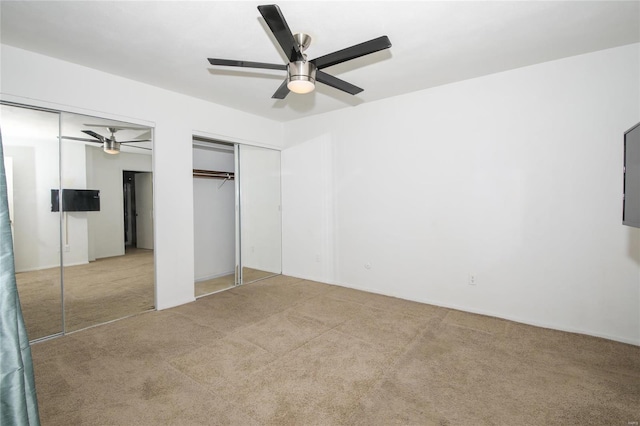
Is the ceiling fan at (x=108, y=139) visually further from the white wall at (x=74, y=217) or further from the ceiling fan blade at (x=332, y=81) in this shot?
the ceiling fan blade at (x=332, y=81)

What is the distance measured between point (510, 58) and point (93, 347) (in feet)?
A: 15.6

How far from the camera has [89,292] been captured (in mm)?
3250

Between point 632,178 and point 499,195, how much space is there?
129 cm

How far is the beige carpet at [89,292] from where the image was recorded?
2807 mm

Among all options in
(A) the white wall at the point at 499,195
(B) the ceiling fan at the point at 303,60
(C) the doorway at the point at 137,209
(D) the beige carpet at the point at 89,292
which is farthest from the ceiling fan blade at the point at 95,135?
Result: (A) the white wall at the point at 499,195

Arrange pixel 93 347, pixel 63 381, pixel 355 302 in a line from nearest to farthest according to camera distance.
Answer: pixel 63 381
pixel 93 347
pixel 355 302

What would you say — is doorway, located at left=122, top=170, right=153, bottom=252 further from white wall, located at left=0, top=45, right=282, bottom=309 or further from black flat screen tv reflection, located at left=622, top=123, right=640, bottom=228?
black flat screen tv reflection, located at left=622, top=123, right=640, bottom=228

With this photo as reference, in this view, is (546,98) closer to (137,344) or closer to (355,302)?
(355,302)

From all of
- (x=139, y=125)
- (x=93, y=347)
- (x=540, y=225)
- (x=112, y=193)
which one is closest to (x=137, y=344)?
(x=93, y=347)

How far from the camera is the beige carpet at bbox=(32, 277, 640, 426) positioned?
1.85 meters

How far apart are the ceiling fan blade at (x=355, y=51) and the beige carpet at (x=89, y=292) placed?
2918 millimetres

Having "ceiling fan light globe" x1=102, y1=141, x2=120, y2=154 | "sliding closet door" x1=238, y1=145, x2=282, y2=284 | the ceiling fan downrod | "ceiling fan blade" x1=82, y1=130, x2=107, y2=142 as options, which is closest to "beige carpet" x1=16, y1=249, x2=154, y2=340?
"ceiling fan light globe" x1=102, y1=141, x2=120, y2=154

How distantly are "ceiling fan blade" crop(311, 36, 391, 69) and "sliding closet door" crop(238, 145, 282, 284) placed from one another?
2709mm

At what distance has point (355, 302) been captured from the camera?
3.81m
